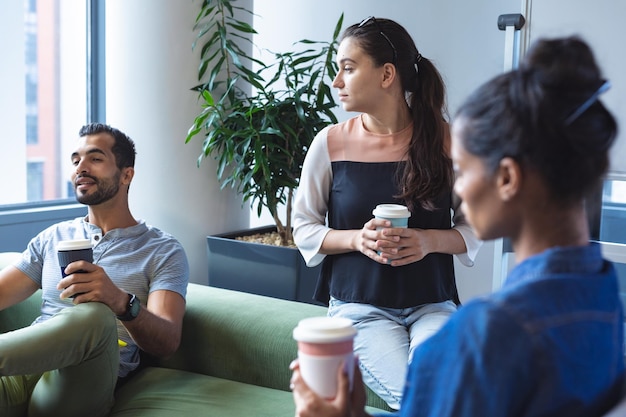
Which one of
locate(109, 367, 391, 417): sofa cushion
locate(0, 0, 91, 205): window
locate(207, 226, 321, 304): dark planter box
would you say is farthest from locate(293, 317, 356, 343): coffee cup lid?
locate(0, 0, 91, 205): window

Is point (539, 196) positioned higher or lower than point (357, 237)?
higher

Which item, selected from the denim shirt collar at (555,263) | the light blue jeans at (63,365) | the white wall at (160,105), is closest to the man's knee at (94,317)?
the light blue jeans at (63,365)

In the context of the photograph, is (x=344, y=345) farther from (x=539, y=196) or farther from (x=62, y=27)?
(x=62, y=27)

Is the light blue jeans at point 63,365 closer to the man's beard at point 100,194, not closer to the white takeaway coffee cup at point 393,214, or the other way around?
the man's beard at point 100,194

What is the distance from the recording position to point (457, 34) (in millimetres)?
3672

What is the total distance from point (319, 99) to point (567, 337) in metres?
2.59

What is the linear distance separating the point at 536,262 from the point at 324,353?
0.31 meters

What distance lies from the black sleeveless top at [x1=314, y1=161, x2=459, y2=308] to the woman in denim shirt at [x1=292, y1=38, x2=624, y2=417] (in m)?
1.02

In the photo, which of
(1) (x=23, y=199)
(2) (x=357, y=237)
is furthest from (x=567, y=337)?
(1) (x=23, y=199)

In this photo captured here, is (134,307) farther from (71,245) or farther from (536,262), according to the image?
(536,262)

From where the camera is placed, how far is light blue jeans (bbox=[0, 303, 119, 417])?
1.77 metres

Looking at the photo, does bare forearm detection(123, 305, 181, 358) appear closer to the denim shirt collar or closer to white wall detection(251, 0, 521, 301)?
the denim shirt collar

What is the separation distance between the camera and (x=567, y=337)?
85cm

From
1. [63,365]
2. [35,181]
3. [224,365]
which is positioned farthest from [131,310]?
[35,181]
